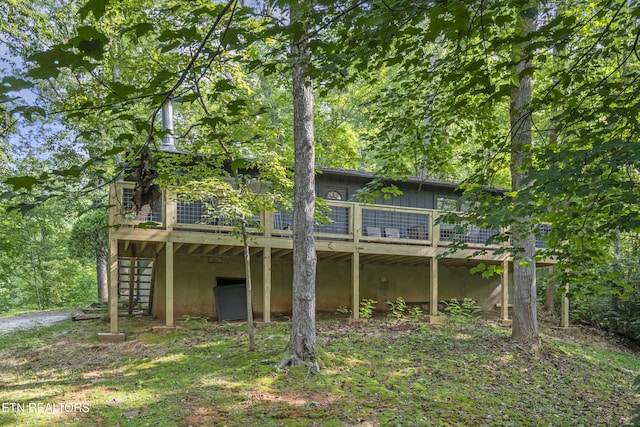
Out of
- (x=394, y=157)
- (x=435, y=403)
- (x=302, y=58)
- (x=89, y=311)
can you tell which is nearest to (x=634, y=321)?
(x=435, y=403)

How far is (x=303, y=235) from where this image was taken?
298 inches

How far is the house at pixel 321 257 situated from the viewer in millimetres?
10305

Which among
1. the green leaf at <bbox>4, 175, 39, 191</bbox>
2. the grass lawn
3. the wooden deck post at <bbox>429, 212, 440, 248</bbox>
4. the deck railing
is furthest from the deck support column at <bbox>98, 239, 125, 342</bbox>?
the green leaf at <bbox>4, 175, 39, 191</bbox>

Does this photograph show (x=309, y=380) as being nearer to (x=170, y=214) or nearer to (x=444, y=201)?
(x=170, y=214)

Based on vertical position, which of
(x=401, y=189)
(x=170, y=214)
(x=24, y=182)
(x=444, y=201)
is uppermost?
(x=401, y=189)

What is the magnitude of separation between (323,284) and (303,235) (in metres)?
6.29

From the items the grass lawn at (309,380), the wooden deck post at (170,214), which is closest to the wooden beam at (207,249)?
the wooden deck post at (170,214)

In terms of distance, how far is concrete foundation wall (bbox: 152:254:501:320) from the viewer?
39.8 feet

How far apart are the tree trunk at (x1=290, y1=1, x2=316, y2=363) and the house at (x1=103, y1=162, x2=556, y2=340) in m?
2.14

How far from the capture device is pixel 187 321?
35.0 feet

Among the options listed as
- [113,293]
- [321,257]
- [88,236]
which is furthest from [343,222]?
[88,236]

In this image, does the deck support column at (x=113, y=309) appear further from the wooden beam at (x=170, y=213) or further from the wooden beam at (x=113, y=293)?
the wooden beam at (x=170, y=213)

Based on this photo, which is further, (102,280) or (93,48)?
(102,280)

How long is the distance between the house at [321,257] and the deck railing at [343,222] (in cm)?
3
